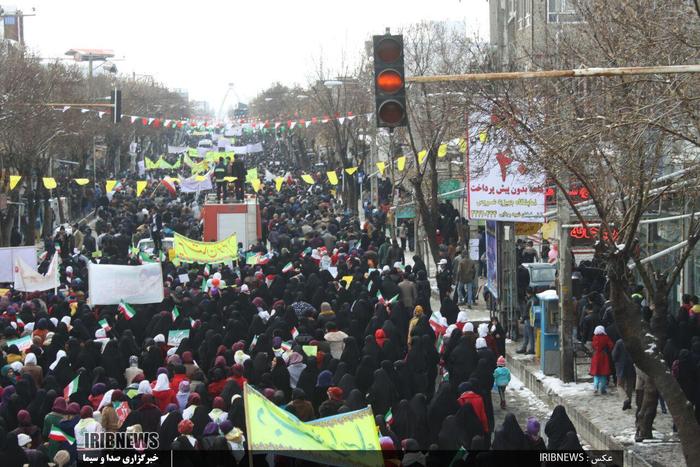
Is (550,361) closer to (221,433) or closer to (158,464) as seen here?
(221,433)

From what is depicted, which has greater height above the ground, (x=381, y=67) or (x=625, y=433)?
(x=381, y=67)

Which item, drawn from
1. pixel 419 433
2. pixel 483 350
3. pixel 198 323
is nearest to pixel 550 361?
pixel 483 350

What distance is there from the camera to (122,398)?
13.4 meters

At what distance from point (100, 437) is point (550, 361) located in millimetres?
8381

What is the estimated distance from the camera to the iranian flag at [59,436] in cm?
1287

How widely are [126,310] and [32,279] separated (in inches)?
111

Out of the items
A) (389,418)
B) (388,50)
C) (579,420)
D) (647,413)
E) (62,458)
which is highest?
(388,50)

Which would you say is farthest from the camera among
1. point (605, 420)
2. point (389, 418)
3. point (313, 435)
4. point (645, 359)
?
point (605, 420)

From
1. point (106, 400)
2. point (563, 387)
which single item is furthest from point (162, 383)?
point (563, 387)

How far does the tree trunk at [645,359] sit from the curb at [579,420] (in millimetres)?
816

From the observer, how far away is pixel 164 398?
14.2 meters

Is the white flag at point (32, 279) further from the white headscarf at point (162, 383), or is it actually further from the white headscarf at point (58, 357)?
the white headscarf at point (162, 383)

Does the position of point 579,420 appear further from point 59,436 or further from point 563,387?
point 59,436

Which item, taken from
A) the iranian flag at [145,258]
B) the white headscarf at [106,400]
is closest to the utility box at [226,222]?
the iranian flag at [145,258]
